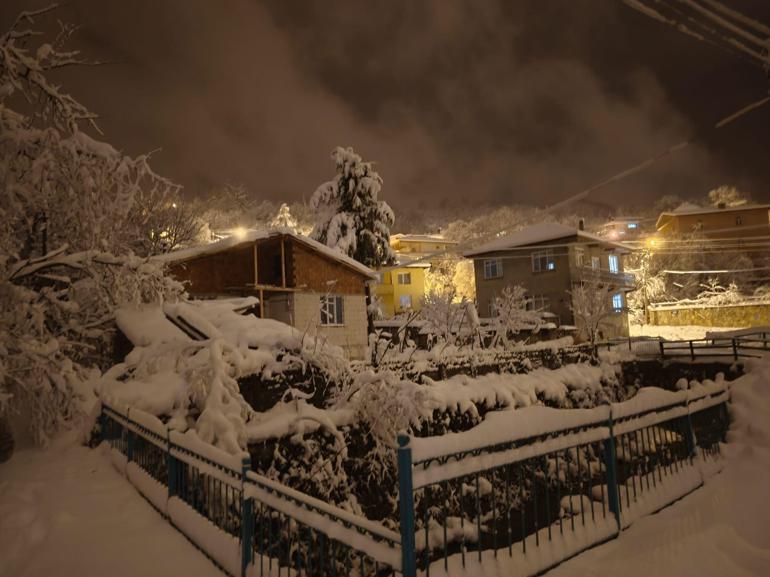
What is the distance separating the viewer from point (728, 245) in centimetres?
4856

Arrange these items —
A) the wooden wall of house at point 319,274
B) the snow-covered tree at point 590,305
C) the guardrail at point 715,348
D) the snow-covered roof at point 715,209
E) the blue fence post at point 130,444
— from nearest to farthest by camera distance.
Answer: the blue fence post at point 130,444
the guardrail at point 715,348
the wooden wall of house at point 319,274
the snow-covered tree at point 590,305
the snow-covered roof at point 715,209

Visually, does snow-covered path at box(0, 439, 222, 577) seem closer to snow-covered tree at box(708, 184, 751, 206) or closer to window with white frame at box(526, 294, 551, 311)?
window with white frame at box(526, 294, 551, 311)

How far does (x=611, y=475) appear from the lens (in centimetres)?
598

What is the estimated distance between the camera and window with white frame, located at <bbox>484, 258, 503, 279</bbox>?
37.1 metres

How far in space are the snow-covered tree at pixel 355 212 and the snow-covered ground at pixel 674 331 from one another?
953 inches

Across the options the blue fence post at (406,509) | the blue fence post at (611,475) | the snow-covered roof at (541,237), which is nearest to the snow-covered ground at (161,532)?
the blue fence post at (611,475)

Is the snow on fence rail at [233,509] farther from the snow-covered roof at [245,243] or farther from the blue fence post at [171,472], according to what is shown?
the snow-covered roof at [245,243]

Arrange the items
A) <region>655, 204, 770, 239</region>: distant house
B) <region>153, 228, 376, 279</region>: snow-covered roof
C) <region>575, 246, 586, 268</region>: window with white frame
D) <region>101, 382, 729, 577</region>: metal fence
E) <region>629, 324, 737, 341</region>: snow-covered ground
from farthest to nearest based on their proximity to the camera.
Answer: <region>655, 204, 770, 239</region>: distant house
<region>629, 324, 737, 341</region>: snow-covered ground
<region>575, 246, 586, 268</region>: window with white frame
<region>153, 228, 376, 279</region>: snow-covered roof
<region>101, 382, 729, 577</region>: metal fence

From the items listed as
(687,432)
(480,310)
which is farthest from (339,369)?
(480,310)

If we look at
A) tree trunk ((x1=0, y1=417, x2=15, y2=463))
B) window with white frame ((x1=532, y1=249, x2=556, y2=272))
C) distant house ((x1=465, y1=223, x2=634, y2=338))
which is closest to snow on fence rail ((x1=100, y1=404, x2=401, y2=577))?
tree trunk ((x1=0, y1=417, x2=15, y2=463))

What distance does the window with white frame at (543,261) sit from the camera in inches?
1342

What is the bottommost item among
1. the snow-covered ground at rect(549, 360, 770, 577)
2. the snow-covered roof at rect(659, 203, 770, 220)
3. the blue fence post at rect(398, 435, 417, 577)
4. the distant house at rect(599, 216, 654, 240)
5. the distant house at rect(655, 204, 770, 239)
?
the snow-covered ground at rect(549, 360, 770, 577)

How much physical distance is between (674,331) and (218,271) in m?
37.6

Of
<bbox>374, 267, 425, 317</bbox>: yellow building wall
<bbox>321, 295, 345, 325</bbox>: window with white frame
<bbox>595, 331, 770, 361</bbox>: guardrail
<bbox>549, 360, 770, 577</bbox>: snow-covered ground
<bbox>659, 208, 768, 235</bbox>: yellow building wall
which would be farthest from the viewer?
<bbox>659, 208, 768, 235</bbox>: yellow building wall
